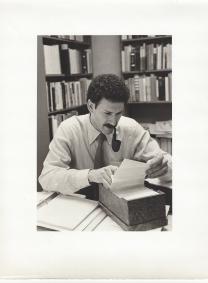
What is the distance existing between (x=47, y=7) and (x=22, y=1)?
0.09 meters

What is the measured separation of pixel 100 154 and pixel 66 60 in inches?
24.2

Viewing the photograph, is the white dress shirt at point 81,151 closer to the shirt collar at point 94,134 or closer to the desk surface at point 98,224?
the shirt collar at point 94,134

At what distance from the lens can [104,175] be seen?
111 cm

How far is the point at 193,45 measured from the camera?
1157 mm

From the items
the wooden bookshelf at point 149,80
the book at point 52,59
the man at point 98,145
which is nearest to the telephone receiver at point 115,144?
the man at point 98,145

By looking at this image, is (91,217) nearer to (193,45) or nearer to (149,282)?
(149,282)

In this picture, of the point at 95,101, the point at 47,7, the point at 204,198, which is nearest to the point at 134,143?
the point at 95,101

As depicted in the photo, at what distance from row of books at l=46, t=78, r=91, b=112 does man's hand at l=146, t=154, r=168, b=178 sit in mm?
390

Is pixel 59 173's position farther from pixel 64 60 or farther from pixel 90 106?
pixel 64 60

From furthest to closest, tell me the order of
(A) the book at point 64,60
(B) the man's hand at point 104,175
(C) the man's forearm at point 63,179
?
1. (A) the book at point 64,60
2. (C) the man's forearm at point 63,179
3. (B) the man's hand at point 104,175

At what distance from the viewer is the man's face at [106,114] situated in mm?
1305

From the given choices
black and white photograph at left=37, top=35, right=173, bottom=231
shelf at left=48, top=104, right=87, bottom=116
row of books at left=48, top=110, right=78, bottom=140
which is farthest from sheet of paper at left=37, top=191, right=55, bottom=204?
shelf at left=48, top=104, right=87, bottom=116

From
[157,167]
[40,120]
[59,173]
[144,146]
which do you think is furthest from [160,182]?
[40,120]

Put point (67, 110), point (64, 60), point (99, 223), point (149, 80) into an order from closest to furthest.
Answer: point (99, 223), point (67, 110), point (64, 60), point (149, 80)
